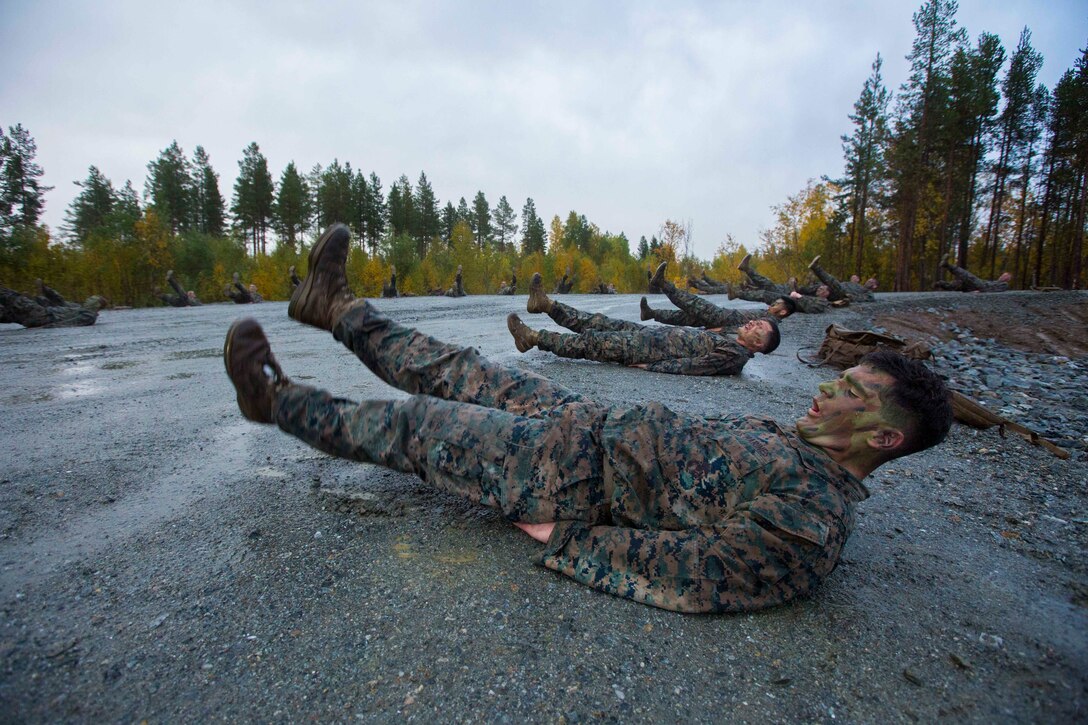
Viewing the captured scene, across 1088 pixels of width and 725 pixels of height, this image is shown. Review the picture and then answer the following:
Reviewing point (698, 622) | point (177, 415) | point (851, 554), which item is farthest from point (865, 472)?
point (177, 415)

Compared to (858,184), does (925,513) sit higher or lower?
lower

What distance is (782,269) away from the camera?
41.8 m

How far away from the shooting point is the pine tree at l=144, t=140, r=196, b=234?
148ft

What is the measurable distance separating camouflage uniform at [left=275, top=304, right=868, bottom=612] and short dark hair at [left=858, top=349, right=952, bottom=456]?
286 millimetres

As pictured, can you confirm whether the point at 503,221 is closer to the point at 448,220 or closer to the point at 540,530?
the point at 448,220

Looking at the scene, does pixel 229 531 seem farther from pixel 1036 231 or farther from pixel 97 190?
pixel 97 190

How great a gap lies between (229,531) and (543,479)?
130 cm

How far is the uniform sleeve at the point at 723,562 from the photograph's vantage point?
1.64 metres

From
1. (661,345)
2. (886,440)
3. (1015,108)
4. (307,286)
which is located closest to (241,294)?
(661,345)

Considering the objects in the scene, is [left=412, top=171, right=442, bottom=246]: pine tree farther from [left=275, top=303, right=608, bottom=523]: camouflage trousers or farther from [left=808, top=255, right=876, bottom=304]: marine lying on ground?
[left=275, top=303, right=608, bottom=523]: camouflage trousers

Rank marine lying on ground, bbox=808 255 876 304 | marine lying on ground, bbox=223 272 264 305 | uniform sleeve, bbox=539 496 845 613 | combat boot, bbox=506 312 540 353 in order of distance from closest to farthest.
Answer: uniform sleeve, bbox=539 496 845 613
combat boot, bbox=506 312 540 353
marine lying on ground, bbox=808 255 876 304
marine lying on ground, bbox=223 272 264 305

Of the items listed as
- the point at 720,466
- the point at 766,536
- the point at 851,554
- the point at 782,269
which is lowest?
the point at 851,554

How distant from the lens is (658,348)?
5.64 metres

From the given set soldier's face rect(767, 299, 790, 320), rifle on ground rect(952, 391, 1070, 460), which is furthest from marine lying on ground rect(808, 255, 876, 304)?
rifle on ground rect(952, 391, 1070, 460)
